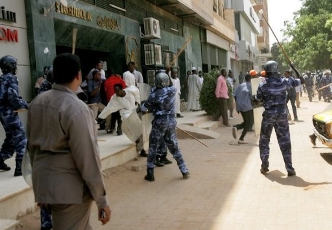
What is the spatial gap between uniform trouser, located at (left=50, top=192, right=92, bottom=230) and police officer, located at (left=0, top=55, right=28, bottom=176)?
280 centimetres

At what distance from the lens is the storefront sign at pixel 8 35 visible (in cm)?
729

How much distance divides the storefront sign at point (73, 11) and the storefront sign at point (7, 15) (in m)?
1.48

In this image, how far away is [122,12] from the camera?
41.3 feet

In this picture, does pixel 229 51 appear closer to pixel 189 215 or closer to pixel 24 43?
pixel 24 43

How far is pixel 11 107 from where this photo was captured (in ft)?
16.6

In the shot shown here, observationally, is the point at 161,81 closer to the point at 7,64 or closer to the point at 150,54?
the point at 7,64

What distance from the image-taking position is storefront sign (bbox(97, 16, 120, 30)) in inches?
434

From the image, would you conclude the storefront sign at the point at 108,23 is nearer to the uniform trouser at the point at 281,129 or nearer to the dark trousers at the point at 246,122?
the dark trousers at the point at 246,122

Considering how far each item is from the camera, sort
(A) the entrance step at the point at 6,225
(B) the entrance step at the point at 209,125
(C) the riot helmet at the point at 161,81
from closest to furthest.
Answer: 1. (A) the entrance step at the point at 6,225
2. (C) the riot helmet at the point at 161,81
3. (B) the entrance step at the point at 209,125

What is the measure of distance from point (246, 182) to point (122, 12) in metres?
8.34

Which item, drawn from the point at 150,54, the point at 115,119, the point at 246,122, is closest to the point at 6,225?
the point at 115,119

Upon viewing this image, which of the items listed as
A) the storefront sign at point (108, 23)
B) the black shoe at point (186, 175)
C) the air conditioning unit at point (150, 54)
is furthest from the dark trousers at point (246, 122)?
the air conditioning unit at point (150, 54)

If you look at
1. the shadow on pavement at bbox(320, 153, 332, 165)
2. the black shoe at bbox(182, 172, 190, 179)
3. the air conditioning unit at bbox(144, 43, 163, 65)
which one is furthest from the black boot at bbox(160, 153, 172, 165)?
the air conditioning unit at bbox(144, 43, 163, 65)

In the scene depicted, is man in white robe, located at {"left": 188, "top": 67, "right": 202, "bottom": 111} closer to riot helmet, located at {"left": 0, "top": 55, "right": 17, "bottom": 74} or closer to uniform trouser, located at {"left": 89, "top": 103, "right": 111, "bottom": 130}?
uniform trouser, located at {"left": 89, "top": 103, "right": 111, "bottom": 130}
